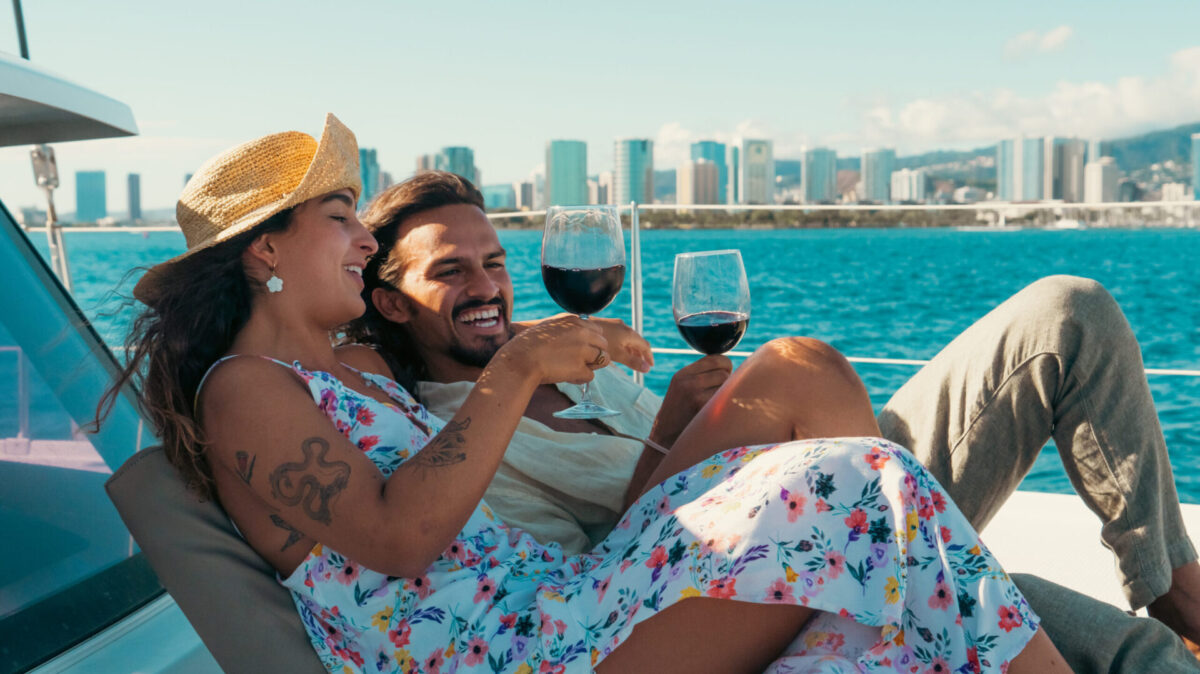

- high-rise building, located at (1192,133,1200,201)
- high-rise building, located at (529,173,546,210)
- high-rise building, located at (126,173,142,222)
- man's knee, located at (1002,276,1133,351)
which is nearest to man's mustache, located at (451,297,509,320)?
man's knee, located at (1002,276,1133,351)

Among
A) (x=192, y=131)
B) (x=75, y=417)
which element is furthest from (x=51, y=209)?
(x=192, y=131)

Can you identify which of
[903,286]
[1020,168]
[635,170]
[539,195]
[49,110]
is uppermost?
[1020,168]

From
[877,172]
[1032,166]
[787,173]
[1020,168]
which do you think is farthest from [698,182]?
[1032,166]

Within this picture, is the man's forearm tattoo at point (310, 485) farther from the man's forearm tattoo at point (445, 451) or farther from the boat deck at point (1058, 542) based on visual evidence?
the boat deck at point (1058, 542)

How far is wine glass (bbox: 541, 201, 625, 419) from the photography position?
58.6 inches

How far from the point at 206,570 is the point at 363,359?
0.65m

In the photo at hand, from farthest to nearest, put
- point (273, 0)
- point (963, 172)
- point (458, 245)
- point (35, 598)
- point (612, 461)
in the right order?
point (963, 172) → point (273, 0) → point (458, 245) → point (612, 461) → point (35, 598)

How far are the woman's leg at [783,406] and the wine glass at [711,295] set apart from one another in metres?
0.09

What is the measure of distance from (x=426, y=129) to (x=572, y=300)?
52.4m

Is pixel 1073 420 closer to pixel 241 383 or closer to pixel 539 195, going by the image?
pixel 241 383

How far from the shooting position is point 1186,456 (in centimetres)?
898

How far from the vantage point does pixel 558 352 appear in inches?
52.9

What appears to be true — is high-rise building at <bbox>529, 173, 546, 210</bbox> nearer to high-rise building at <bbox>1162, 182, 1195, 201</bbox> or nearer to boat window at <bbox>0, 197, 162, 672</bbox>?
high-rise building at <bbox>1162, 182, 1195, 201</bbox>

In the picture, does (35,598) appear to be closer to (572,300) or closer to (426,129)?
(572,300)
